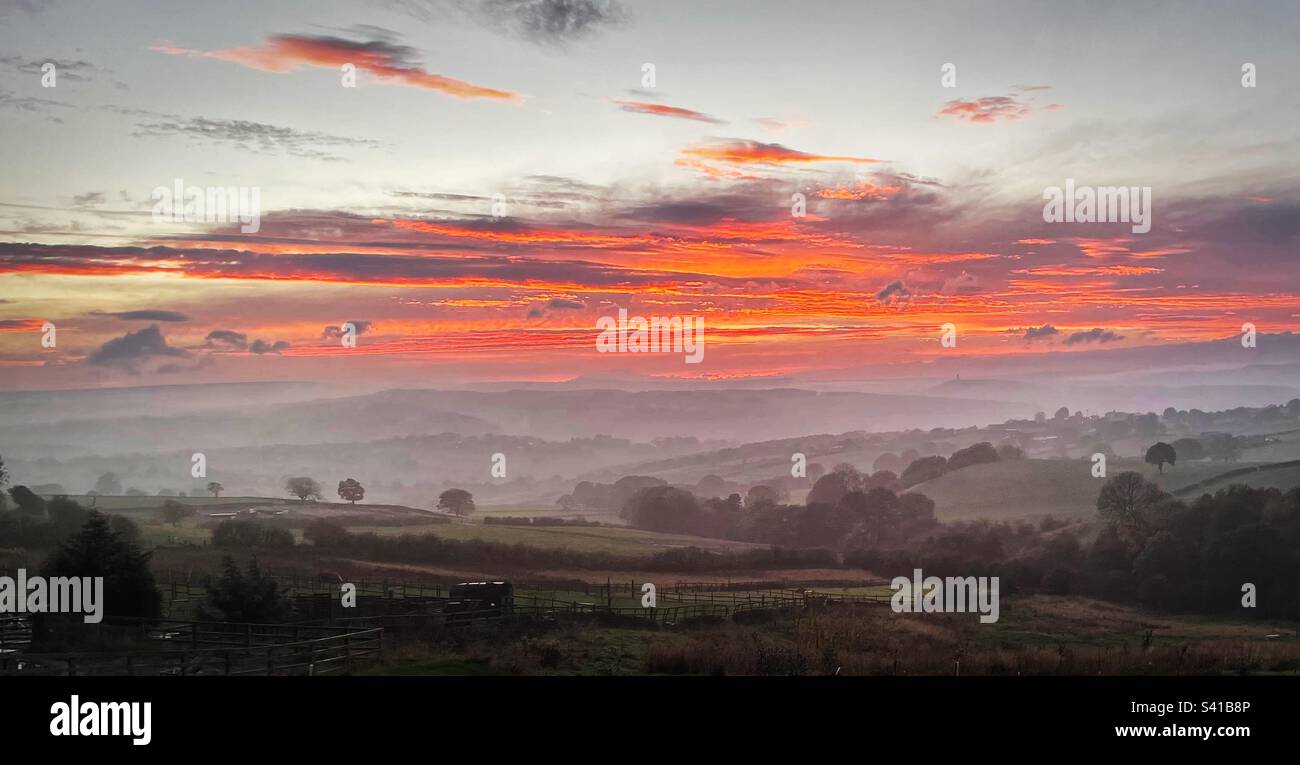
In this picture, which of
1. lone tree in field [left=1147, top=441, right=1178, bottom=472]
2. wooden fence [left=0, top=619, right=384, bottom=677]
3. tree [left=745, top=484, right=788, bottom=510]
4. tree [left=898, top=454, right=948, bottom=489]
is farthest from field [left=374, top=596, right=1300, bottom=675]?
tree [left=898, top=454, right=948, bottom=489]

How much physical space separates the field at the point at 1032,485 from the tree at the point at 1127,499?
30.0 feet

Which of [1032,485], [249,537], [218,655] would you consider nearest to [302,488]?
[249,537]

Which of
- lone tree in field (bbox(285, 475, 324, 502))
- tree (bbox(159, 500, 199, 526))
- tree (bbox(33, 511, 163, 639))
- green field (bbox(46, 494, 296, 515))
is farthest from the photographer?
lone tree in field (bbox(285, 475, 324, 502))

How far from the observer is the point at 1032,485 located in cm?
13650

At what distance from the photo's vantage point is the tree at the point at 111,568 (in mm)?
40594

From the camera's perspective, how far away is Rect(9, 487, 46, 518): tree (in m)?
97.8

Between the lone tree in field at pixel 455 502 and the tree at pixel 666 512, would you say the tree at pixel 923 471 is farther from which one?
the lone tree in field at pixel 455 502

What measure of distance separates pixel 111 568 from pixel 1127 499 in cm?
9753

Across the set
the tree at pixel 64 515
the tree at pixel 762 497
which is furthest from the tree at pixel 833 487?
the tree at pixel 64 515

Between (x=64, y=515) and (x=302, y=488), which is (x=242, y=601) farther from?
(x=302, y=488)

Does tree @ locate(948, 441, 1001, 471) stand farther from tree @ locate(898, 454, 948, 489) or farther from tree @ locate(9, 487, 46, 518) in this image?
tree @ locate(9, 487, 46, 518)

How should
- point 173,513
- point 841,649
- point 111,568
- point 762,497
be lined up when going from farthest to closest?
point 762,497 → point 173,513 → point 841,649 → point 111,568

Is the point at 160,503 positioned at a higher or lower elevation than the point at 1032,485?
lower

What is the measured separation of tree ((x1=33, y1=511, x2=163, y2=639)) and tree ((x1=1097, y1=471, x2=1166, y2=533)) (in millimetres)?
85577
